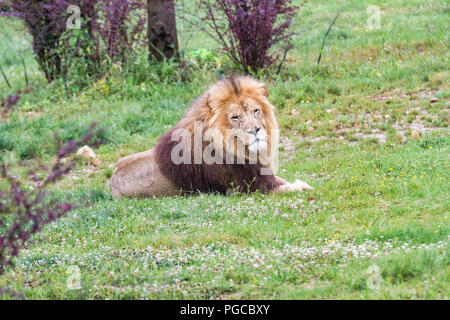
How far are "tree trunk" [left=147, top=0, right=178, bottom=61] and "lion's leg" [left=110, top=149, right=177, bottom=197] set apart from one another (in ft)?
21.0

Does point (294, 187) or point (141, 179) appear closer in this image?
point (294, 187)

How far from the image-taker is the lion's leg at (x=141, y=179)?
7.62 meters

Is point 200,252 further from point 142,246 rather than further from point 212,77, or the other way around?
point 212,77

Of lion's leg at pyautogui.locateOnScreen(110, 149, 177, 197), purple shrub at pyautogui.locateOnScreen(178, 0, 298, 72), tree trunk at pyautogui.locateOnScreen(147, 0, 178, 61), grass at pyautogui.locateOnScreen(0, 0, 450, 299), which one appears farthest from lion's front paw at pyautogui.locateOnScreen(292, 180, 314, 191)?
tree trunk at pyautogui.locateOnScreen(147, 0, 178, 61)

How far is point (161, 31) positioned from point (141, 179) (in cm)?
684

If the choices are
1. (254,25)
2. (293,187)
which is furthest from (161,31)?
(293,187)

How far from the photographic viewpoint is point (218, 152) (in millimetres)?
7355

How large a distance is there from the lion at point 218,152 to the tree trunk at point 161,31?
6.45 m

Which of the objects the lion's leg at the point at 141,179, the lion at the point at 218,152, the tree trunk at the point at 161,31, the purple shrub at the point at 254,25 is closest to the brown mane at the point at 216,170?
the lion at the point at 218,152

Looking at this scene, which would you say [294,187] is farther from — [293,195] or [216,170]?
[216,170]

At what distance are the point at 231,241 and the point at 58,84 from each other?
953 centimetres

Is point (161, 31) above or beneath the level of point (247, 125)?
above

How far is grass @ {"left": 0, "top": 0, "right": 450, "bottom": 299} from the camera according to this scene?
464cm

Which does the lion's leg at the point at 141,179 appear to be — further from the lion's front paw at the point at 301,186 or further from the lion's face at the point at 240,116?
the lion's front paw at the point at 301,186
